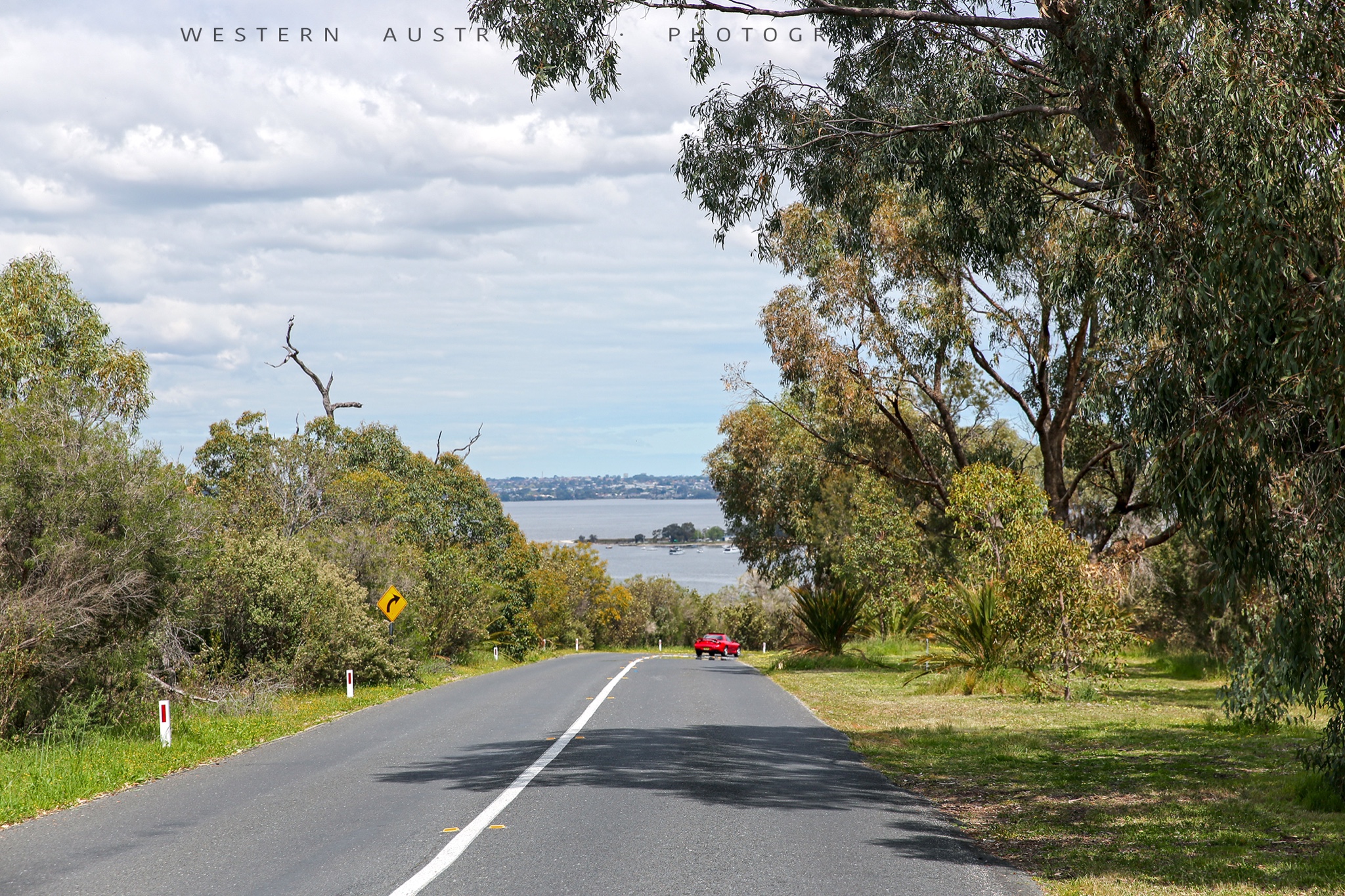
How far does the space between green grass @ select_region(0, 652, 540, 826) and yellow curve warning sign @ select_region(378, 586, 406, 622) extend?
5.78m

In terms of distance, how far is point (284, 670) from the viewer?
22031 mm

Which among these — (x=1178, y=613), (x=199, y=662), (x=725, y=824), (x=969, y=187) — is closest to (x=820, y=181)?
(x=969, y=187)

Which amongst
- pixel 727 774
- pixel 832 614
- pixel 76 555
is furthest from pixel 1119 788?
pixel 832 614

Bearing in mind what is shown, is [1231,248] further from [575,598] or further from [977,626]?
[575,598]

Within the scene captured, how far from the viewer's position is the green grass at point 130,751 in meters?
9.77

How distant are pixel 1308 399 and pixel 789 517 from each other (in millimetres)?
35906

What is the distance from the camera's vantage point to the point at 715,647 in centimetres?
4628

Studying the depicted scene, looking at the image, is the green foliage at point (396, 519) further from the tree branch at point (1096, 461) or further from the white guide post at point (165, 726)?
the tree branch at point (1096, 461)

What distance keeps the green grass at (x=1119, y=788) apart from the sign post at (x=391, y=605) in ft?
38.6

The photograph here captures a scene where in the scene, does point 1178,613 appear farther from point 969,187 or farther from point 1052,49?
point 1052,49

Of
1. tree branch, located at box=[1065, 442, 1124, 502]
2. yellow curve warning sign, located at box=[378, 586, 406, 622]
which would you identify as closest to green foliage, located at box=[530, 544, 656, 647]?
yellow curve warning sign, located at box=[378, 586, 406, 622]

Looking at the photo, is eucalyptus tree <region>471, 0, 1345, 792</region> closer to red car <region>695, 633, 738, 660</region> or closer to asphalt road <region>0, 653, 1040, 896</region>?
asphalt road <region>0, 653, 1040, 896</region>

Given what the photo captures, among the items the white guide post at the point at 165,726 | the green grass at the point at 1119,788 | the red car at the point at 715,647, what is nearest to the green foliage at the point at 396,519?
the red car at the point at 715,647

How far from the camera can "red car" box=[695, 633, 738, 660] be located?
46.1 m
